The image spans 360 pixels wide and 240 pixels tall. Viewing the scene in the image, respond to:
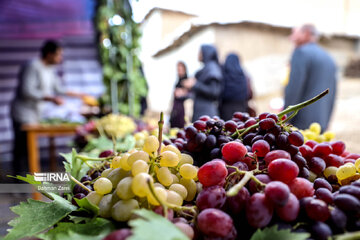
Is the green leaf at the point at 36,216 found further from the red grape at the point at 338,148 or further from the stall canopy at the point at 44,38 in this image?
the stall canopy at the point at 44,38

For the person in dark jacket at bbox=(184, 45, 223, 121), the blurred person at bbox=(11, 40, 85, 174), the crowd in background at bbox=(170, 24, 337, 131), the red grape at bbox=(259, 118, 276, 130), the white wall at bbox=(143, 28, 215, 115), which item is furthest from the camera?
the white wall at bbox=(143, 28, 215, 115)

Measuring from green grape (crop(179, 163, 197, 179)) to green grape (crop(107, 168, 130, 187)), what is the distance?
8 centimetres

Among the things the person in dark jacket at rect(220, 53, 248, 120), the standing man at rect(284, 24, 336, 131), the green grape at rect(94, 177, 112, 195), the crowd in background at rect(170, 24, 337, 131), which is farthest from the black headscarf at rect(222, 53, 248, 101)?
the green grape at rect(94, 177, 112, 195)

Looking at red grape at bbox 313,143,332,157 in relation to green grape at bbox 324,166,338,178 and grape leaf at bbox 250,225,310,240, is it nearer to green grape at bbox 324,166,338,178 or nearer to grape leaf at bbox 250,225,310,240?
green grape at bbox 324,166,338,178

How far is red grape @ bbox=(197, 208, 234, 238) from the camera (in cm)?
37

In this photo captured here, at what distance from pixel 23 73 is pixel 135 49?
130cm

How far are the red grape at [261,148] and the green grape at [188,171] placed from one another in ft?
0.34

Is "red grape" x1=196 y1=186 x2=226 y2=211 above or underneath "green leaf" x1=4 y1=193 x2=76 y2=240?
above

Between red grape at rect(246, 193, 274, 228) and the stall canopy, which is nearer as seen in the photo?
red grape at rect(246, 193, 274, 228)

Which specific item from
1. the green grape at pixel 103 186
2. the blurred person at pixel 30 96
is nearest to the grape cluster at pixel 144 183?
the green grape at pixel 103 186

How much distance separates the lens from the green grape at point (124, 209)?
15.8 inches

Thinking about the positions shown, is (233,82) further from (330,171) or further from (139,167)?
(139,167)

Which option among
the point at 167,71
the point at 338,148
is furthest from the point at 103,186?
the point at 167,71

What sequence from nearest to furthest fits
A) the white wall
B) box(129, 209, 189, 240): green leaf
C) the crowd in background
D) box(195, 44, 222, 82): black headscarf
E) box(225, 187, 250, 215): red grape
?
box(129, 209, 189, 240): green leaf → box(225, 187, 250, 215): red grape → the crowd in background → box(195, 44, 222, 82): black headscarf → the white wall
